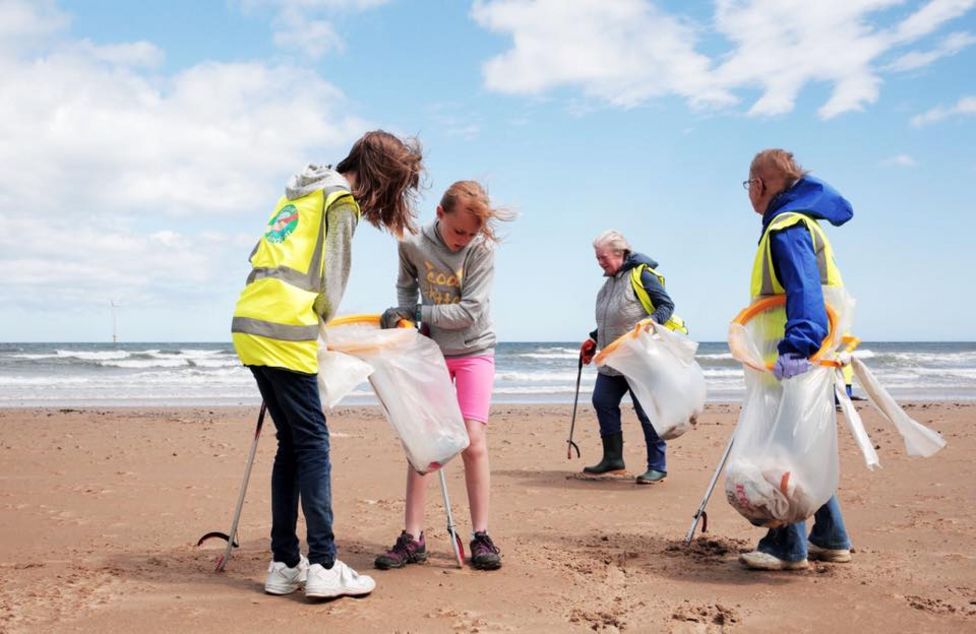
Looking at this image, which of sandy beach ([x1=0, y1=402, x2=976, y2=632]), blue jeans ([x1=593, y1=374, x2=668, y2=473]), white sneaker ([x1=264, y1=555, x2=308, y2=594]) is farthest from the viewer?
blue jeans ([x1=593, y1=374, x2=668, y2=473])

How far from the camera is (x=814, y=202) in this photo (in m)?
3.54

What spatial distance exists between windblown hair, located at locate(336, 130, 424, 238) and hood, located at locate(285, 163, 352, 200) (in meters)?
0.12

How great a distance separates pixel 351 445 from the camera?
809cm

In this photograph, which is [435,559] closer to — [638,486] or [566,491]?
[566,491]

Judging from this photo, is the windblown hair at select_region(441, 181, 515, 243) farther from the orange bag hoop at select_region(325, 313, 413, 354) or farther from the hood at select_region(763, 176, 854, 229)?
the hood at select_region(763, 176, 854, 229)

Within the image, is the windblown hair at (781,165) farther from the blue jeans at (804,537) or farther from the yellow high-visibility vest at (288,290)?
the yellow high-visibility vest at (288,290)

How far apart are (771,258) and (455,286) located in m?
1.37

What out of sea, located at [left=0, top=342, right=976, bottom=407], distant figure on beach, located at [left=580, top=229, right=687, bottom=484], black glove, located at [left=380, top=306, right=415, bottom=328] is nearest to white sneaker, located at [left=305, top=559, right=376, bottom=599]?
black glove, located at [left=380, top=306, right=415, bottom=328]

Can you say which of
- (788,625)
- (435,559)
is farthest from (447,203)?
(788,625)

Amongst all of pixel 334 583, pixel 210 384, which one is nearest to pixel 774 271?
pixel 334 583

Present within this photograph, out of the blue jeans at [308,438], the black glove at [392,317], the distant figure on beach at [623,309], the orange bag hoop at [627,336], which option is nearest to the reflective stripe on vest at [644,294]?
the distant figure on beach at [623,309]

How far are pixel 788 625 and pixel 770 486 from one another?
1.86ft

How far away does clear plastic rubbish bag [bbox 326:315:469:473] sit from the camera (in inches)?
138

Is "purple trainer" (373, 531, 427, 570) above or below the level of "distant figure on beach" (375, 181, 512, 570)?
below
